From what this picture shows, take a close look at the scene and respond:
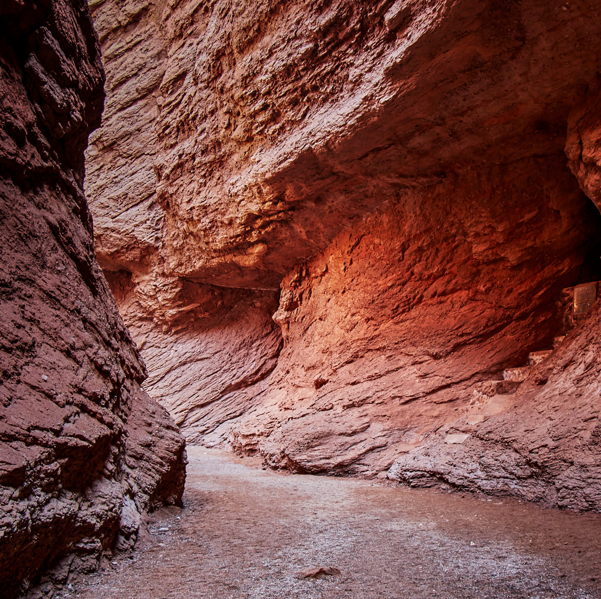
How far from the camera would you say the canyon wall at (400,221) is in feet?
13.9

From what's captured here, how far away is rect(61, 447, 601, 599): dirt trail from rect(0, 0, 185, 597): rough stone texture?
0.95 feet

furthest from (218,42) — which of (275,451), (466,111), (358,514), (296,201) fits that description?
(358,514)

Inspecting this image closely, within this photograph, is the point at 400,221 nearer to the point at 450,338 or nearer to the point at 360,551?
the point at 450,338

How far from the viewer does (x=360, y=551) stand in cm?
267

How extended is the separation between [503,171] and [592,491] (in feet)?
13.1

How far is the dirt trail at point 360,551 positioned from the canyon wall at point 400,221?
85 centimetres

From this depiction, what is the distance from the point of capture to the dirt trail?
2.13 meters

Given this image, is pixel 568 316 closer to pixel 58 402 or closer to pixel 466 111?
pixel 466 111

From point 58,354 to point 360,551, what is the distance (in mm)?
2217

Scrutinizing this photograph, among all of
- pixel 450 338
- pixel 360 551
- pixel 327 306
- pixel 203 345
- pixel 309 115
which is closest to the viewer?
pixel 360 551

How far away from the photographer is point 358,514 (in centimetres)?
358

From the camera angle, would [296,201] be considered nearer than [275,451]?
No

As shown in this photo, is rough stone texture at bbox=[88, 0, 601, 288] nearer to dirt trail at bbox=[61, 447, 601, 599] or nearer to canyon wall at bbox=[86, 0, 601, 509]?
canyon wall at bbox=[86, 0, 601, 509]

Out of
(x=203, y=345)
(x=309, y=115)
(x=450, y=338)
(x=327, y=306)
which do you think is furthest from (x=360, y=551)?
(x=203, y=345)
